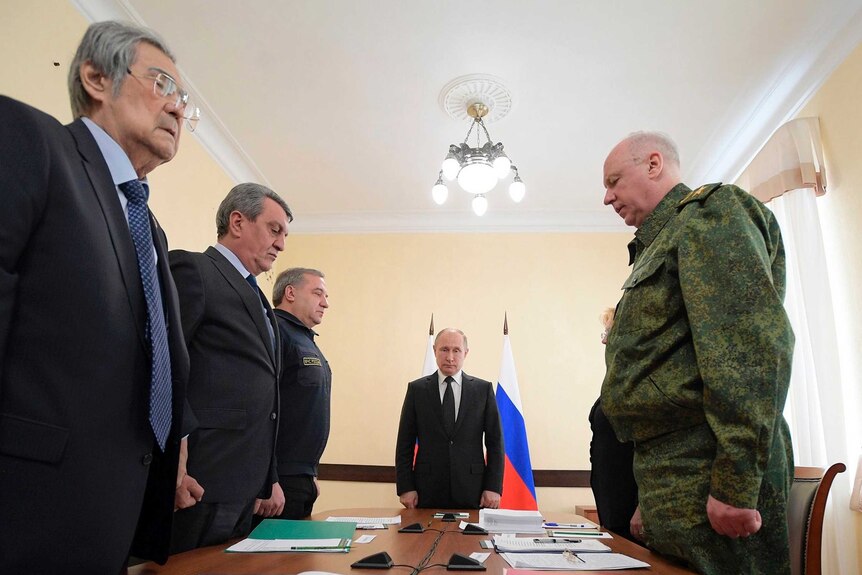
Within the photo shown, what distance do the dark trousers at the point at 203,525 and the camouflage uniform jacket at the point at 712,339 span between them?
97 cm

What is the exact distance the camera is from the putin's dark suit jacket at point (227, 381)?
4.42 ft

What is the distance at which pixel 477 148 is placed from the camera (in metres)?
3.10

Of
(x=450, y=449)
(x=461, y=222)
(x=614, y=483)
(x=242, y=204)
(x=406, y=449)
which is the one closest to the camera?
(x=242, y=204)

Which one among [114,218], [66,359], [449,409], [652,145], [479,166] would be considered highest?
[479,166]

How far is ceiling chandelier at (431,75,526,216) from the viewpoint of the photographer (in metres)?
2.97

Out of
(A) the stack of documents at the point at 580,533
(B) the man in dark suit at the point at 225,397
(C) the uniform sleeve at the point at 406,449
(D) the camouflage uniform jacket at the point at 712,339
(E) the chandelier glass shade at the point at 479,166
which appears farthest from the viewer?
(C) the uniform sleeve at the point at 406,449

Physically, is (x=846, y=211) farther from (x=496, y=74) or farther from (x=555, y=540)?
(x=555, y=540)

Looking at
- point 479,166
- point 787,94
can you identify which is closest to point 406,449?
point 479,166

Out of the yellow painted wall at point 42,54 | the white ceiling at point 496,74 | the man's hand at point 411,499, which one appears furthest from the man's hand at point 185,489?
the white ceiling at point 496,74

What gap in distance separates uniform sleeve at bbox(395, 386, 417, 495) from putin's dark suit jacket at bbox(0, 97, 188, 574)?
2381 mm

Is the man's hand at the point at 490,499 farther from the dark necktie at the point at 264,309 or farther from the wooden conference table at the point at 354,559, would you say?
the dark necktie at the point at 264,309

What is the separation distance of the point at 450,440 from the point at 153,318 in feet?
7.94

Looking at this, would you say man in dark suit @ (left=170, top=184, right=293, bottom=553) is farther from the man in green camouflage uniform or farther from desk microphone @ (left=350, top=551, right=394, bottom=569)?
the man in green camouflage uniform

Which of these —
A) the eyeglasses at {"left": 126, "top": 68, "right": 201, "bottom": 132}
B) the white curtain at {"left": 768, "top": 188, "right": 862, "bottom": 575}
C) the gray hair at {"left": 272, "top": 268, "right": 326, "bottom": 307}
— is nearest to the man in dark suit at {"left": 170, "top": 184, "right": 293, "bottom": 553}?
the eyeglasses at {"left": 126, "top": 68, "right": 201, "bottom": 132}
